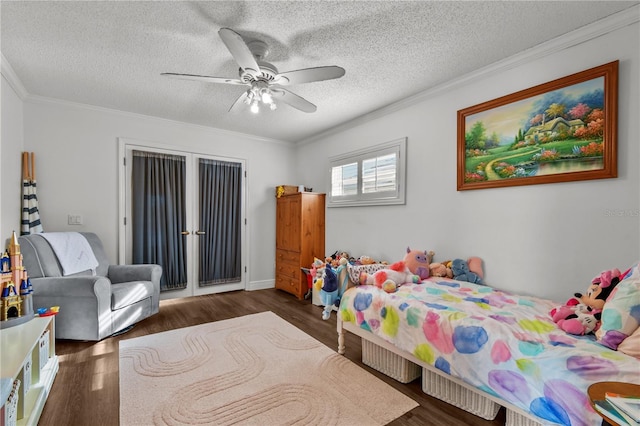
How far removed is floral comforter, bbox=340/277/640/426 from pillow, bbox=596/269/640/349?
0.20 ft

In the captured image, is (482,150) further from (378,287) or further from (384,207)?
(378,287)

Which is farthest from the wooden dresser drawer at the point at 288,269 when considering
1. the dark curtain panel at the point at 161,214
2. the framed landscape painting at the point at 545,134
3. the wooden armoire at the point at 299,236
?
the framed landscape painting at the point at 545,134

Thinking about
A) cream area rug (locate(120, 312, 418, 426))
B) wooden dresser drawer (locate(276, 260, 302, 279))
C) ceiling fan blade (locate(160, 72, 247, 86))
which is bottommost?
cream area rug (locate(120, 312, 418, 426))

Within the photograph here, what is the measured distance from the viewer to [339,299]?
2.72 metres

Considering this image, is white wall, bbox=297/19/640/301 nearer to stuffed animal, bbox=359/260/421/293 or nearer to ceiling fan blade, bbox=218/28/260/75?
stuffed animal, bbox=359/260/421/293

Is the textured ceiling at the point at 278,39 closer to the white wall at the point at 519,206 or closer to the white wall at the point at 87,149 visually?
the white wall at the point at 519,206

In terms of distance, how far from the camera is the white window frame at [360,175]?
335 centimetres

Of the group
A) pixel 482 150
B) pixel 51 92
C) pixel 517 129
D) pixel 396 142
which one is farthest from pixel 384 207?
pixel 51 92

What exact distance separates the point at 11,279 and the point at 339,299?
259 centimetres

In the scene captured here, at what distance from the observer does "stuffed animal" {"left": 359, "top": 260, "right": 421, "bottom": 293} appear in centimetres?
243

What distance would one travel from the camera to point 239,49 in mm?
1812

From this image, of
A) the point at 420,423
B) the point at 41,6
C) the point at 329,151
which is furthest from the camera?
the point at 329,151

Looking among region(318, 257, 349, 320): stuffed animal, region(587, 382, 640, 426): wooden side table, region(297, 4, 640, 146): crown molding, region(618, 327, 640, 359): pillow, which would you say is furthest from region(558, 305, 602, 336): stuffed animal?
region(297, 4, 640, 146): crown molding

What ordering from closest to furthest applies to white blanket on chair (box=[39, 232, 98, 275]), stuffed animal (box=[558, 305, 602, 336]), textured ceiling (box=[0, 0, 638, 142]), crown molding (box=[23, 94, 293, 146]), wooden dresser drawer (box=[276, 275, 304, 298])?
stuffed animal (box=[558, 305, 602, 336]), textured ceiling (box=[0, 0, 638, 142]), white blanket on chair (box=[39, 232, 98, 275]), crown molding (box=[23, 94, 293, 146]), wooden dresser drawer (box=[276, 275, 304, 298])
